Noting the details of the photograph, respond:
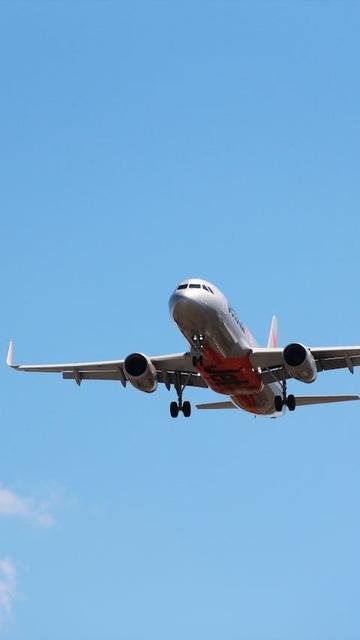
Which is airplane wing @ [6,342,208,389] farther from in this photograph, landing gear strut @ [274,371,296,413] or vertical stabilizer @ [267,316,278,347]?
vertical stabilizer @ [267,316,278,347]

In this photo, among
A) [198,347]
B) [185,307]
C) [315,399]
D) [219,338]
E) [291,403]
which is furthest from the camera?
[315,399]

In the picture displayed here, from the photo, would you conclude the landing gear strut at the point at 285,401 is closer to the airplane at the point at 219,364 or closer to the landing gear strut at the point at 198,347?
the airplane at the point at 219,364

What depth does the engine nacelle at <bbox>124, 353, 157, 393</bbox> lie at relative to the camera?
50344 mm

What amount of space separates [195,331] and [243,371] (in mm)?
4112

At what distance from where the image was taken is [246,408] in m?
54.8

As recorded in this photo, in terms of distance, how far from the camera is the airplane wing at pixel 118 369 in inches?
2066

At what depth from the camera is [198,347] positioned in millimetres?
47438

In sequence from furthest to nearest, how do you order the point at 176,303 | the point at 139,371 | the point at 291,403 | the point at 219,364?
the point at 291,403
the point at 139,371
the point at 219,364
the point at 176,303

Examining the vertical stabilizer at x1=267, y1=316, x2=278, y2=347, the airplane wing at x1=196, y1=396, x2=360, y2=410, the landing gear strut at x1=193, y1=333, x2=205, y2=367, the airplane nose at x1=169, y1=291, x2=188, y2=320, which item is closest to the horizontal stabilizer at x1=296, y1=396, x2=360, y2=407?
the airplane wing at x1=196, y1=396, x2=360, y2=410

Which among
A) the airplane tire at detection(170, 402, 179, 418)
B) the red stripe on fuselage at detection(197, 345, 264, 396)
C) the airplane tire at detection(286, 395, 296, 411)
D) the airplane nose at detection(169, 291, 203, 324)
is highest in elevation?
the airplane nose at detection(169, 291, 203, 324)

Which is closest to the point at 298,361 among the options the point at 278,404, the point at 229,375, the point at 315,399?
the point at 229,375

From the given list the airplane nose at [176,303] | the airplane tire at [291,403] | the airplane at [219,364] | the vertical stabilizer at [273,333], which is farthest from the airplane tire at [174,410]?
the vertical stabilizer at [273,333]

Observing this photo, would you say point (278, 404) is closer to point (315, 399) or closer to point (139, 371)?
point (315, 399)

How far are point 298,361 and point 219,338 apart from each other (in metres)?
3.48
